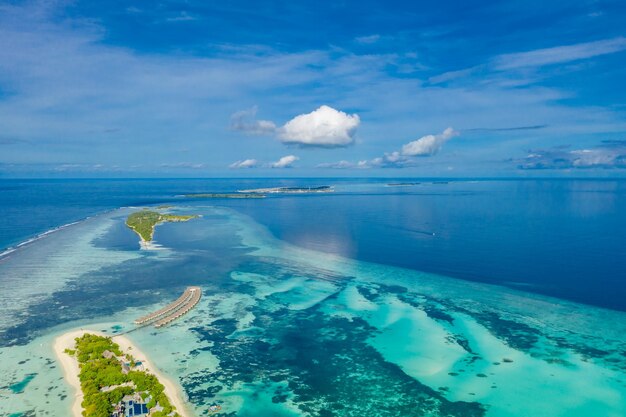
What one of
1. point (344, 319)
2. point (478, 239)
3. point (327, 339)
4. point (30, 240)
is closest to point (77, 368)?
point (327, 339)

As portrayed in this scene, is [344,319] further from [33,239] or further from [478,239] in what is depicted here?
[33,239]

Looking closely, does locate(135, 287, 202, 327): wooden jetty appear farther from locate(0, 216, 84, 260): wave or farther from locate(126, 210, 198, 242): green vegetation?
locate(0, 216, 84, 260): wave

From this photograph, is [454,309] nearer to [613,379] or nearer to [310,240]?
[613,379]

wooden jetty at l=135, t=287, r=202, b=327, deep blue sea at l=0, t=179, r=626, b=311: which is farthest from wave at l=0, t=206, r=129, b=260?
wooden jetty at l=135, t=287, r=202, b=327

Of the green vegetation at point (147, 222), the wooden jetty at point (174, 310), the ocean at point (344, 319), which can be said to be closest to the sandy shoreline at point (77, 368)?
the ocean at point (344, 319)

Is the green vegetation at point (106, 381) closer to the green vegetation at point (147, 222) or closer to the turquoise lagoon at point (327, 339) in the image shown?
the turquoise lagoon at point (327, 339)

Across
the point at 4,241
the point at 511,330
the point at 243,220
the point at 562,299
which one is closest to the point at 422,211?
the point at 243,220

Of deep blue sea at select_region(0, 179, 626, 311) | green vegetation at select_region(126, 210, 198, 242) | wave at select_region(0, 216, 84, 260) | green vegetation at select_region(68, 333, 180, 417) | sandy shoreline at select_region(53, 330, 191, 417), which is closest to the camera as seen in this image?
green vegetation at select_region(68, 333, 180, 417)
